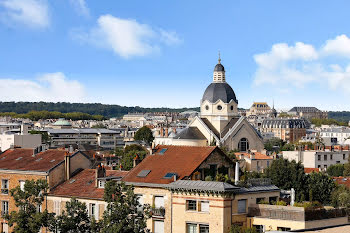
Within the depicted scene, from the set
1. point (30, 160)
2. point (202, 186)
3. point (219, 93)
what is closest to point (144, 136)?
point (219, 93)

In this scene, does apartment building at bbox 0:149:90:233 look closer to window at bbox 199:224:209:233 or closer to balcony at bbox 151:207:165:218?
balcony at bbox 151:207:165:218

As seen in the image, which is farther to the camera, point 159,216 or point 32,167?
point 32,167

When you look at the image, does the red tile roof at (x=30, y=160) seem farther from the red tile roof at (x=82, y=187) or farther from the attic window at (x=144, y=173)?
the attic window at (x=144, y=173)

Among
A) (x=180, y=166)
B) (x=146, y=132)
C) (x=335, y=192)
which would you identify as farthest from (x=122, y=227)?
(x=146, y=132)

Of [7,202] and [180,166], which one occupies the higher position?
[180,166]

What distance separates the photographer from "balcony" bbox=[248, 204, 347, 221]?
33.0 metres

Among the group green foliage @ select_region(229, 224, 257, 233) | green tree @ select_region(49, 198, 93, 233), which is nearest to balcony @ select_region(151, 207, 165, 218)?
green tree @ select_region(49, 198, 93, 233)

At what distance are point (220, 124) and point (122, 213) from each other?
8318cm

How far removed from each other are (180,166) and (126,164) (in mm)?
42958

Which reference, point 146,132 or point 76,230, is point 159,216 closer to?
point 76,230

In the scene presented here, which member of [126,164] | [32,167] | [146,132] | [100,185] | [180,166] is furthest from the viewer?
[146,132]

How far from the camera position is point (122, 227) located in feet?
108

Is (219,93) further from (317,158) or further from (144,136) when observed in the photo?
(144,136)

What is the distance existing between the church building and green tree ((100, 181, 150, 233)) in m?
76.6
